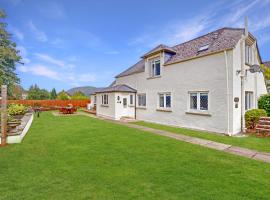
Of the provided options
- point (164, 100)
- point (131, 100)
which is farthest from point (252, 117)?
point (131, 100)

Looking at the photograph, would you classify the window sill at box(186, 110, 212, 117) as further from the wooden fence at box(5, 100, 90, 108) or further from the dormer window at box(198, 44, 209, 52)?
the wooden fence at box(5, 100, 90, 108)

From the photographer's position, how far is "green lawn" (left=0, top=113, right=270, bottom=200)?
3.62m

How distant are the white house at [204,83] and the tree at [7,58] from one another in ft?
66.5

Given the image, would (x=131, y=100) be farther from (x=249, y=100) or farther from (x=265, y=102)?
(x=265, y=102)

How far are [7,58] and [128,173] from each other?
31162 millimetres

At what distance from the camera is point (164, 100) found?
14.7 metres

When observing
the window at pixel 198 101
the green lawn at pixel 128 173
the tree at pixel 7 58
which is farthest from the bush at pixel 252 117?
the tree at pixel 7 58

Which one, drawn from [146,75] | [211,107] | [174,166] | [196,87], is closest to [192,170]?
[174,166]

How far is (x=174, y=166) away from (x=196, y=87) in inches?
315

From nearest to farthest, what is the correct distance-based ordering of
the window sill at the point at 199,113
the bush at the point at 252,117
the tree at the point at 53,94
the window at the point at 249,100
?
1. the bush at the point at 252,117
2. the window sill at the point at 199,113
3. the window at the point at 249,100
4. the tree at the point at 53,94

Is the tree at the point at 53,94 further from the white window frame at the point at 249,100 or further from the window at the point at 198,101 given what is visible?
the white window frame at the point at 249,100

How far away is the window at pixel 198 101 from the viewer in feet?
37.5

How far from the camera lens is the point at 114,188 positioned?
3836mm

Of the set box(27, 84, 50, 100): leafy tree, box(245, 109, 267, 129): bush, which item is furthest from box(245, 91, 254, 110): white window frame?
box(27, 84, 50, 100): leafy tree
